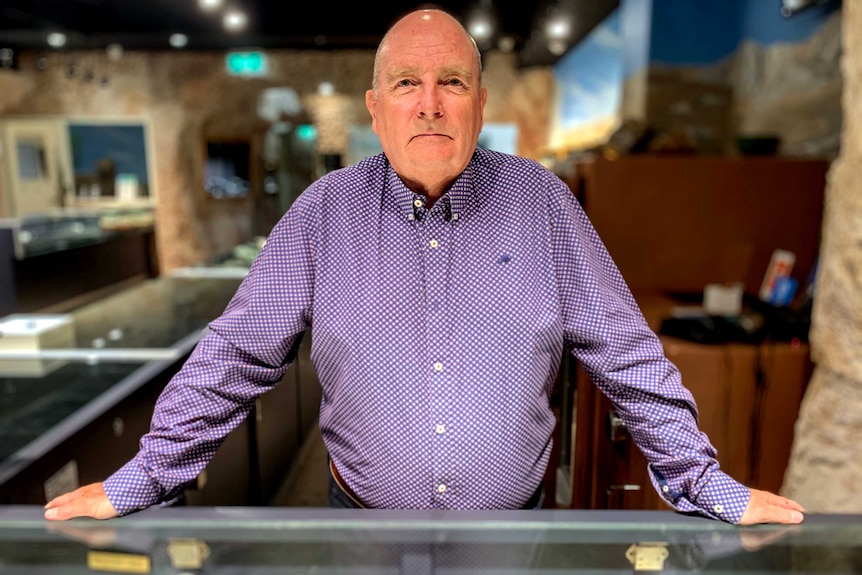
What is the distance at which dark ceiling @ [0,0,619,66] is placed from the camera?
4.61 m

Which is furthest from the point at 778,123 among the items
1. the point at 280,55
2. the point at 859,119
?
the point at 280,55

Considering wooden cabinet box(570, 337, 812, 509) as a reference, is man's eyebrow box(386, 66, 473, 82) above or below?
above

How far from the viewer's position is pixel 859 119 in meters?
1.81

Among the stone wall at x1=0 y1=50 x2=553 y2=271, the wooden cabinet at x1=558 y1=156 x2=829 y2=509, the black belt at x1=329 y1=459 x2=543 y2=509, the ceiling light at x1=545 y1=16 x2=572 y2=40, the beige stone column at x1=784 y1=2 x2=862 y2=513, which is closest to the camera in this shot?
the black belt at x1=329 y1=459 x2=543 y2=509

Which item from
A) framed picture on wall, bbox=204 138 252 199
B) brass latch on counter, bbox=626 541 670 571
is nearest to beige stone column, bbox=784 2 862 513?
brass latch on counter, bbox=626 541 670 571

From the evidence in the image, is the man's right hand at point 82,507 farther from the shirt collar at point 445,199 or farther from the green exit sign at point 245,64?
the green exit sign at point 245,64

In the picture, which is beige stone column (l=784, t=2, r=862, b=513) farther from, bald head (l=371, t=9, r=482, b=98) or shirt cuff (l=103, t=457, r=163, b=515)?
shirt cuff (l=103, t=457, r=163, b=515)

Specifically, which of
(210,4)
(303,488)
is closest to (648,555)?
(303,488)

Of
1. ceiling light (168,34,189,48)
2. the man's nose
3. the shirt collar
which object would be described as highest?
ceiling light (168,34,189,48)

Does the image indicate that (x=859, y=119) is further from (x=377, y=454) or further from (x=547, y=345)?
(x=377, y=454)

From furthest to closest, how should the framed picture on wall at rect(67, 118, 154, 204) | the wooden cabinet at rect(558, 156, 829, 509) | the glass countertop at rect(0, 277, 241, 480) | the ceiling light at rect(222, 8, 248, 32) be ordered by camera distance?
1. the framed picture on wall at rect(67, 118, 154, 204)
2. the ceiling light at rect(222, 8, 248, 32)
3. the wooden cabinet at rect(558, 156, 829, 509)
4. the glass countertop at rect(0, 277, 241, 480)

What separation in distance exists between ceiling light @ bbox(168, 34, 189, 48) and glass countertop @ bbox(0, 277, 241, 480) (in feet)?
14.3

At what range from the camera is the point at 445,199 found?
1017mm

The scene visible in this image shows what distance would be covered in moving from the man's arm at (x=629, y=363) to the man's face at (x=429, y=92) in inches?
7.9
